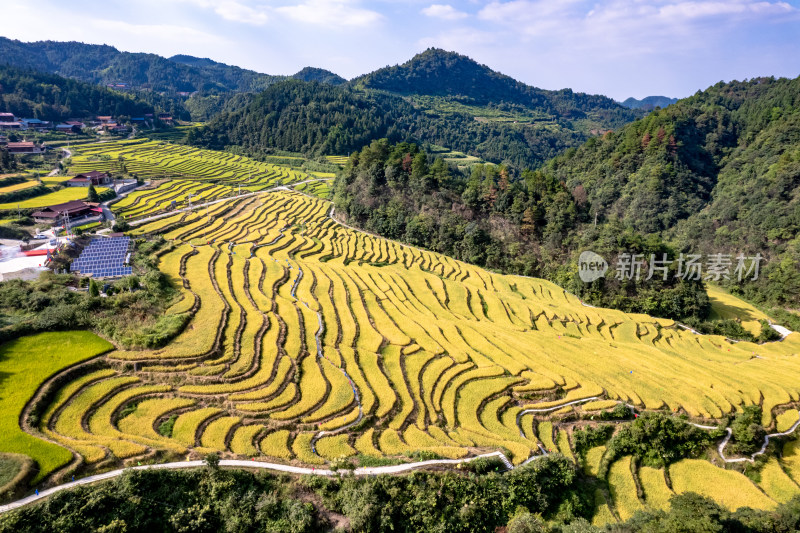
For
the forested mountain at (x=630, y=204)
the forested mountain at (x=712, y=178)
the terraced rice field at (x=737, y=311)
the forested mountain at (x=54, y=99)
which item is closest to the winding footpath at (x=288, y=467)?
the forested mountain at (x=630, y=204)

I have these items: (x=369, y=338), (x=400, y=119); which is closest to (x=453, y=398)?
(x=369, y=338)

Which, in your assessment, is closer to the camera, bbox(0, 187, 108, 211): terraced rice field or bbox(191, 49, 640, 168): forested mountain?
bbox(0, 187, 108, 211): terraced rice field

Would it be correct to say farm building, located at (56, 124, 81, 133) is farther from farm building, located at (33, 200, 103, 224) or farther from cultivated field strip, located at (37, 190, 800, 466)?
cultivated field strip, located at (37, 190, 800, 466)

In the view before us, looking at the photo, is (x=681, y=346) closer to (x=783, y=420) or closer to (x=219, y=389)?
(x=783, y=420)

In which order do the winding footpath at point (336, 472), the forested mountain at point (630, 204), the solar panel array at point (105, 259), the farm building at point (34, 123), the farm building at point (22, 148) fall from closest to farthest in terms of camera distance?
1. the winding footpath at point (336, 472)
2. the solar panel array at point (105, 259)
3. the forested mountain at point (630, 204)
4. the farm building at point (22, 148)
5. the farm building at point (34, 123)

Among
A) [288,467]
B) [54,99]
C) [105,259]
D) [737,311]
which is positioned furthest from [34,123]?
[737,311]

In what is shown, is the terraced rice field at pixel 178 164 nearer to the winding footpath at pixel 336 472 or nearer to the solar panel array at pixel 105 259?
the solar panel array at pixel 105 259

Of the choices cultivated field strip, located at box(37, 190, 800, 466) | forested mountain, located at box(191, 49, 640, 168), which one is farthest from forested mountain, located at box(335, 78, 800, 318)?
forested mountain, located at box(191, 49, 640, 168)
